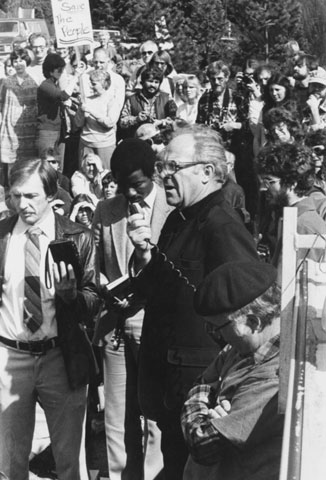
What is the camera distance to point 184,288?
4.37 metres

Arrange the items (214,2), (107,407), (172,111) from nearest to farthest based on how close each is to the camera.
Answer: (107,407) → (172,111) → (214,2)

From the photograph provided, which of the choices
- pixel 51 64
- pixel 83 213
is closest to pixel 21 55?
pixel 51 64

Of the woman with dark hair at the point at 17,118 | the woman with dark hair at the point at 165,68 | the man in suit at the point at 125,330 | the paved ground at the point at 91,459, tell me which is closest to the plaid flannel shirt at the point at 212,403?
the man in suit at the point at 125,330

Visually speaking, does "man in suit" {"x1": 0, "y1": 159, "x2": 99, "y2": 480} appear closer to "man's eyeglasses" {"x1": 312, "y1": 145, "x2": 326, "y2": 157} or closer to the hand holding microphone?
the hand holding microphone

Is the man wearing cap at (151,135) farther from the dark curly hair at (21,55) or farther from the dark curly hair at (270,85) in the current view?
the dark curly hair at (21,55)

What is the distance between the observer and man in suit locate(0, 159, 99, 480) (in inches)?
192

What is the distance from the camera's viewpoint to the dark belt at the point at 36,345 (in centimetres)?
488

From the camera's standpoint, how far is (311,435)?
2309mm

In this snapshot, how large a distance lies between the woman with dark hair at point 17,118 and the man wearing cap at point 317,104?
3.71 metres

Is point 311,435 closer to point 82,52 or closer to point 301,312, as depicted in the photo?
point 301,312

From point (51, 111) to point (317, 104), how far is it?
12.4ft

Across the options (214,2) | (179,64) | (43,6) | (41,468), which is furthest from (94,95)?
(43,6)

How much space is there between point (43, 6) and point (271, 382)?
35870 millimetres

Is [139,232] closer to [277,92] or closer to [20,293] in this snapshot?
[20,293]
